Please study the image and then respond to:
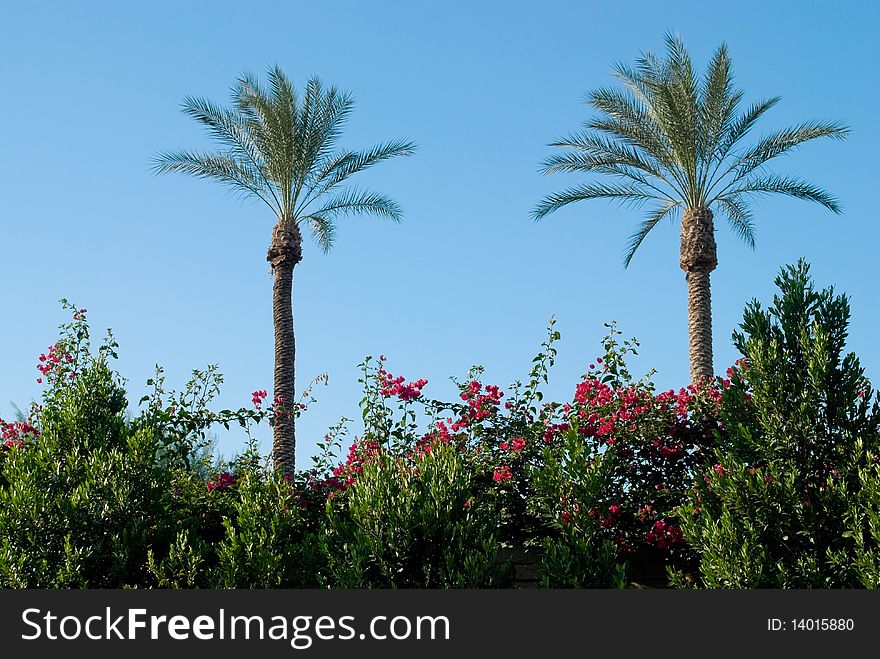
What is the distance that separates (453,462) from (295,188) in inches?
550

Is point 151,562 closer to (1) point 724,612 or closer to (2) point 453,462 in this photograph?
(2) point 453,462

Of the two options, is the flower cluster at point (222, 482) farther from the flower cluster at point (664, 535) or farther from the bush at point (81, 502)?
the flower cluster at point (664, 535)

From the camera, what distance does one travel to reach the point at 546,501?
8.65m

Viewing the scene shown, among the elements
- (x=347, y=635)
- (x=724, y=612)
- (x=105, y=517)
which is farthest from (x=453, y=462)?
(x=105, y=517)

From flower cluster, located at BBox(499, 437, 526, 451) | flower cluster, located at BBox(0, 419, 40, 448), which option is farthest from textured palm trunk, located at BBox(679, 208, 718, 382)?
flower cluster, located at BBox(0, 419, 40, 448)

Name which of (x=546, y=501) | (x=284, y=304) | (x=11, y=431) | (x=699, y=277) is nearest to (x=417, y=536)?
(x=546, y=501)

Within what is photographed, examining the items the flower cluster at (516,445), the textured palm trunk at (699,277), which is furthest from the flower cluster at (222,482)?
the textured palm trunk at (699,277)

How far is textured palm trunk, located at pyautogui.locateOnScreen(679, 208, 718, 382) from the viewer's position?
18578 mm

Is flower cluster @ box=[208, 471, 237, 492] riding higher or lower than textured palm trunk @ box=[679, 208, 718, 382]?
lower

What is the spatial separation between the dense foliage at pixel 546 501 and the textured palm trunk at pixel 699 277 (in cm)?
898

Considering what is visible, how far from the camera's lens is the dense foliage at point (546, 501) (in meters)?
7.88

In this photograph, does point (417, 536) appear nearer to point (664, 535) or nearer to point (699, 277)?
point (664, 535)

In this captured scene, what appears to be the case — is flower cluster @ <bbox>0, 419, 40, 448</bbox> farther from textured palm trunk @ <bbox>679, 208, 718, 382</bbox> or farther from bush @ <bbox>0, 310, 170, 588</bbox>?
textured palm trunk @ <bbox>679, 208, 718, 382</bbox>

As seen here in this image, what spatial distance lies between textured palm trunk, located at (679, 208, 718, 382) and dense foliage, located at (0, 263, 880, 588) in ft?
29.5
